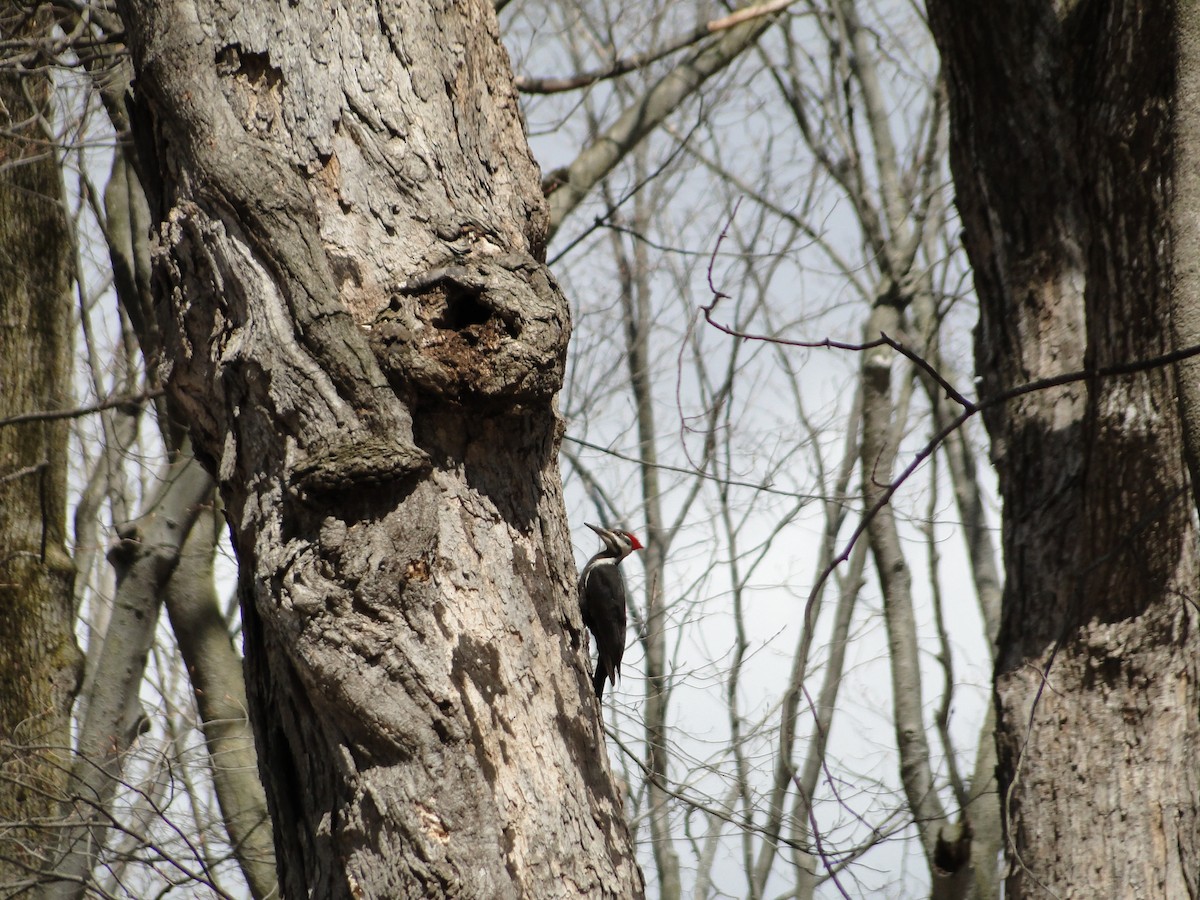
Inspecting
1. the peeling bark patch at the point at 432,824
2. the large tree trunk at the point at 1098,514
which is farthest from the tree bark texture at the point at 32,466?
the large tree trunk at the point at 1098,514

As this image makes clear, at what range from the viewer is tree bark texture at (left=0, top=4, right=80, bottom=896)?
4.65 m

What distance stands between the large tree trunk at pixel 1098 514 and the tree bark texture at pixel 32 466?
12.0ft

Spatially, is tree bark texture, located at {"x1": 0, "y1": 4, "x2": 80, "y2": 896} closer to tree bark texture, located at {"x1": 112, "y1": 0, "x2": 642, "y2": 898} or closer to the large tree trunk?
tree bark texture, located at {"x1": 112, "y1": 0, "x2": 642, "y2": 898}

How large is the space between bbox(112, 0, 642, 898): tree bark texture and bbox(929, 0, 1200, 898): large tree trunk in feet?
4.74

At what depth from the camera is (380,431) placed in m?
1.88

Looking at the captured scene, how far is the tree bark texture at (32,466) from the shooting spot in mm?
4648

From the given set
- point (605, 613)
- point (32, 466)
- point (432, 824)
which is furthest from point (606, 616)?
point (32, 466)

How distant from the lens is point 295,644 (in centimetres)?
181

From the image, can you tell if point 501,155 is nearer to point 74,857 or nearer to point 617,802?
point 617,802

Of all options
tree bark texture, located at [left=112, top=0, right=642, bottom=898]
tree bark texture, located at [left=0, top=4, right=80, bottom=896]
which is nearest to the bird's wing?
tree bark texture, located at [left=112, top=0, right=642, bottom=898]

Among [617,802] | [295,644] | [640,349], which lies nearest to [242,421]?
[295,644]

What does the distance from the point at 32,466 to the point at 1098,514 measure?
4485mm

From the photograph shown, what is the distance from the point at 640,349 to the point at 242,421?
23.7ft

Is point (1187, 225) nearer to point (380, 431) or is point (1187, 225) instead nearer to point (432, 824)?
point (380, 431)
